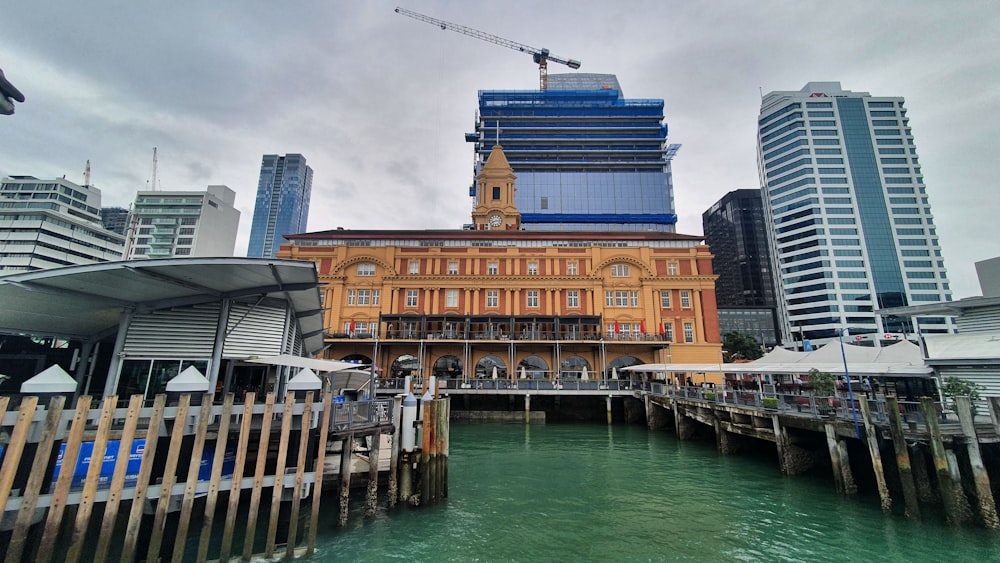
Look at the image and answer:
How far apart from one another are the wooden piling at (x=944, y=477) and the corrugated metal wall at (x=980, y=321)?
27.0 ft

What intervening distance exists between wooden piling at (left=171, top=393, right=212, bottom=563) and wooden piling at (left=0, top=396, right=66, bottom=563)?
6.78ft

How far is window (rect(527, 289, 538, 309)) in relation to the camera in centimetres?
4444

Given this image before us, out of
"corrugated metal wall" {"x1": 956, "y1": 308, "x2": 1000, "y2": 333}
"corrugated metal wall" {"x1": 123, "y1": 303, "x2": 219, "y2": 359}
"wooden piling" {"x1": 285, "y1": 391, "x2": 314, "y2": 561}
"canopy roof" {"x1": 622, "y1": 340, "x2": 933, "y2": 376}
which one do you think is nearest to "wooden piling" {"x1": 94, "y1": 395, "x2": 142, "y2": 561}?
"wooden piling" {"x1": 285, "y1": 391, "x2": 314, "y2": 561}

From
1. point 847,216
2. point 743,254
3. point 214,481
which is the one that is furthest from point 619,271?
point 743,254

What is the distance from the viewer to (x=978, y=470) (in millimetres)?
11336

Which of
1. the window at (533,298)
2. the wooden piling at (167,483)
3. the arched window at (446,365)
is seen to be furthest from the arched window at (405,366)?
the wooden piling at (167,483)

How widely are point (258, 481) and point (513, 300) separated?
36.0 meters

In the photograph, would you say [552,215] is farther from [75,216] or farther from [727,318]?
[75,216]

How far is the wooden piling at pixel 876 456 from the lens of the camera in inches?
488

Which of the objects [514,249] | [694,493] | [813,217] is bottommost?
[694,493]

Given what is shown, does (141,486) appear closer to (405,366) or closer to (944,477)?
(944,477)

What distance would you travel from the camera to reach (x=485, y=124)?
97812 millimetres

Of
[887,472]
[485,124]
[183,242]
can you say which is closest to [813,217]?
[485,124]

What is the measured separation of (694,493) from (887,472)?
20.1ft
